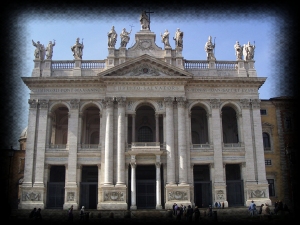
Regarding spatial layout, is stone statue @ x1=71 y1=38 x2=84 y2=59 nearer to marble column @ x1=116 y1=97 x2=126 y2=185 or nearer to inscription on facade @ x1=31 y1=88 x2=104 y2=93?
inscription on facade @ x1=31 y1=88 x2=104 y2=93

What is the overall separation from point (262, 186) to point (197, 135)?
1015 cm

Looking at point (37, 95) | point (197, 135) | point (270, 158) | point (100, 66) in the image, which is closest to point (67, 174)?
point (37, 95)

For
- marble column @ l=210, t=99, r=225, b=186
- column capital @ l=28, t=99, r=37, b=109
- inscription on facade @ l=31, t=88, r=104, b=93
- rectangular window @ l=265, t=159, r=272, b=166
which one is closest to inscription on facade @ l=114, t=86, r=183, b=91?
inscription on facade @ l=31, t=88, r=104, b=93

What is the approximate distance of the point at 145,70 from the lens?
40406mm

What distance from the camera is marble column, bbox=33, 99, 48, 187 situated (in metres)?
37.9

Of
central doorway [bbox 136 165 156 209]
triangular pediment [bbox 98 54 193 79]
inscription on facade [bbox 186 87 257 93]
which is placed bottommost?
central doorway [bbox 136 165 156 209]

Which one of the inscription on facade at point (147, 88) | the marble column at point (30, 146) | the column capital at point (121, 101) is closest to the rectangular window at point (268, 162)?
the inscription on facade at point (147, 88)

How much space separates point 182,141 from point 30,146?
16674mm

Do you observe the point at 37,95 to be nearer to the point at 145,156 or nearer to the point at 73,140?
the point at 73,140

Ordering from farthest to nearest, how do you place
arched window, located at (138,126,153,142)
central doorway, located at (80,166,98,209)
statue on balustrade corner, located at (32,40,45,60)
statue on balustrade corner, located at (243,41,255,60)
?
arched window, located at (138,126,153,142) < statue on balustrade corner, located at (243,41,255,60) < statue on balustrade corner, located at (32,40,45,60) < central doorway, located at (80,166,98,209)

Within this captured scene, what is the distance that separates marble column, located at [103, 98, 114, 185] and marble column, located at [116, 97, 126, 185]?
76 cm

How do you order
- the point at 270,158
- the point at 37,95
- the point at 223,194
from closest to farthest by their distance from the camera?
the point at 223,194 < the point at 37,95 < the point at 270,158

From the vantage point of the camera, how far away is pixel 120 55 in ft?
135

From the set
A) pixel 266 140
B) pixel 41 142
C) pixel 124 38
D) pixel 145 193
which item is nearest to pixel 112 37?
pixel 124 38
